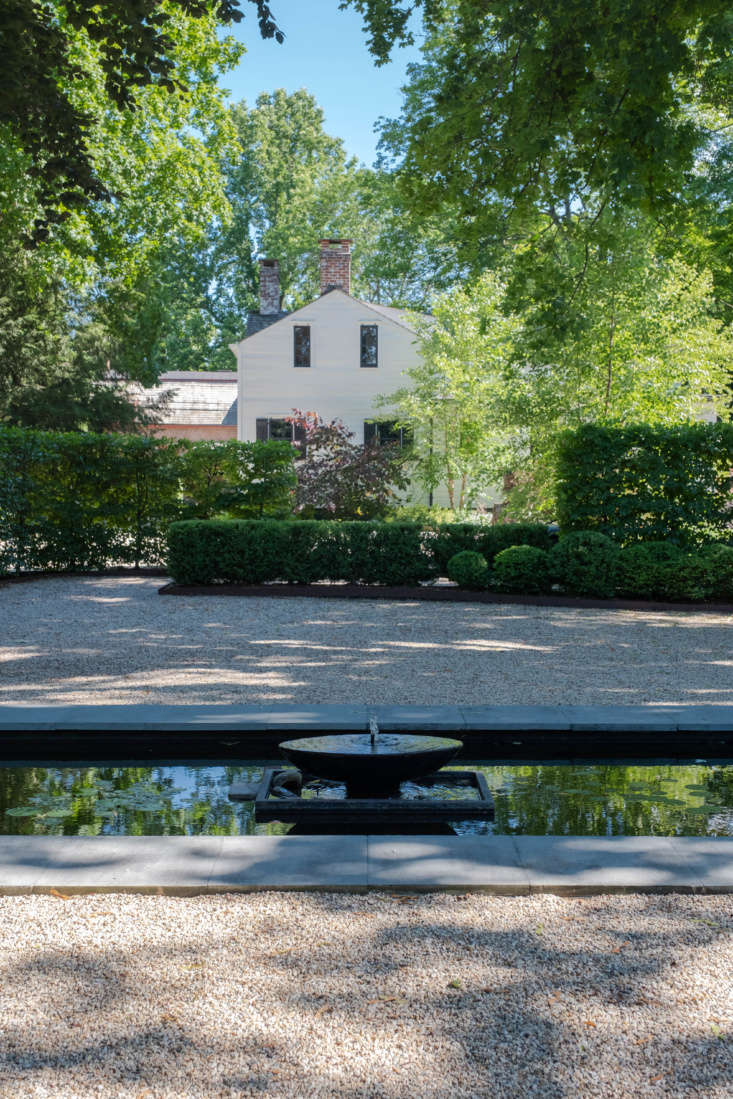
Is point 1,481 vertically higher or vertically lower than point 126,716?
higher

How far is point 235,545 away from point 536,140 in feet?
23.7

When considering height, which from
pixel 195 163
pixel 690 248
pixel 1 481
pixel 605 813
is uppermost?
pixel 195 163

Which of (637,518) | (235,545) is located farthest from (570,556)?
(235,545)

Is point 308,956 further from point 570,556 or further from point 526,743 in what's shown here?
point 570,556

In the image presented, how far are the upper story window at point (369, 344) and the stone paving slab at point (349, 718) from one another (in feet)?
83.0

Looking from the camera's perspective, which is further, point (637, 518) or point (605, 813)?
point (637, 518)

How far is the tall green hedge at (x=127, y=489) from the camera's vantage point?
52.1 ft

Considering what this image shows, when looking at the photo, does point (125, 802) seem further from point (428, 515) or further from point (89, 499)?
point (428, 515)

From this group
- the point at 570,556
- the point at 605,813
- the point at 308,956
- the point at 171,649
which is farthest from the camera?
the point at 570,556

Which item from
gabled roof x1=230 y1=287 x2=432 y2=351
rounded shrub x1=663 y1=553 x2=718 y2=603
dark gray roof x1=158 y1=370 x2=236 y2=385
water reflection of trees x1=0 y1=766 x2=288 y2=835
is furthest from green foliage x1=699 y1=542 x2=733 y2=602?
dark gray roof x1=158 y1=370 x2=236 y2=385

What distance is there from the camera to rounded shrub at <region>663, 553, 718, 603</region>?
13.1 m

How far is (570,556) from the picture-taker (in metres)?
13.4

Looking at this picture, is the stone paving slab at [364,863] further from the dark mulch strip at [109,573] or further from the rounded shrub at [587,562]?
the dark mulch strip at [109,573]

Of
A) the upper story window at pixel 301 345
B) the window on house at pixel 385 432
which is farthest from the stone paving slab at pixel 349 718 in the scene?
the upper story window at pixel 301 345
